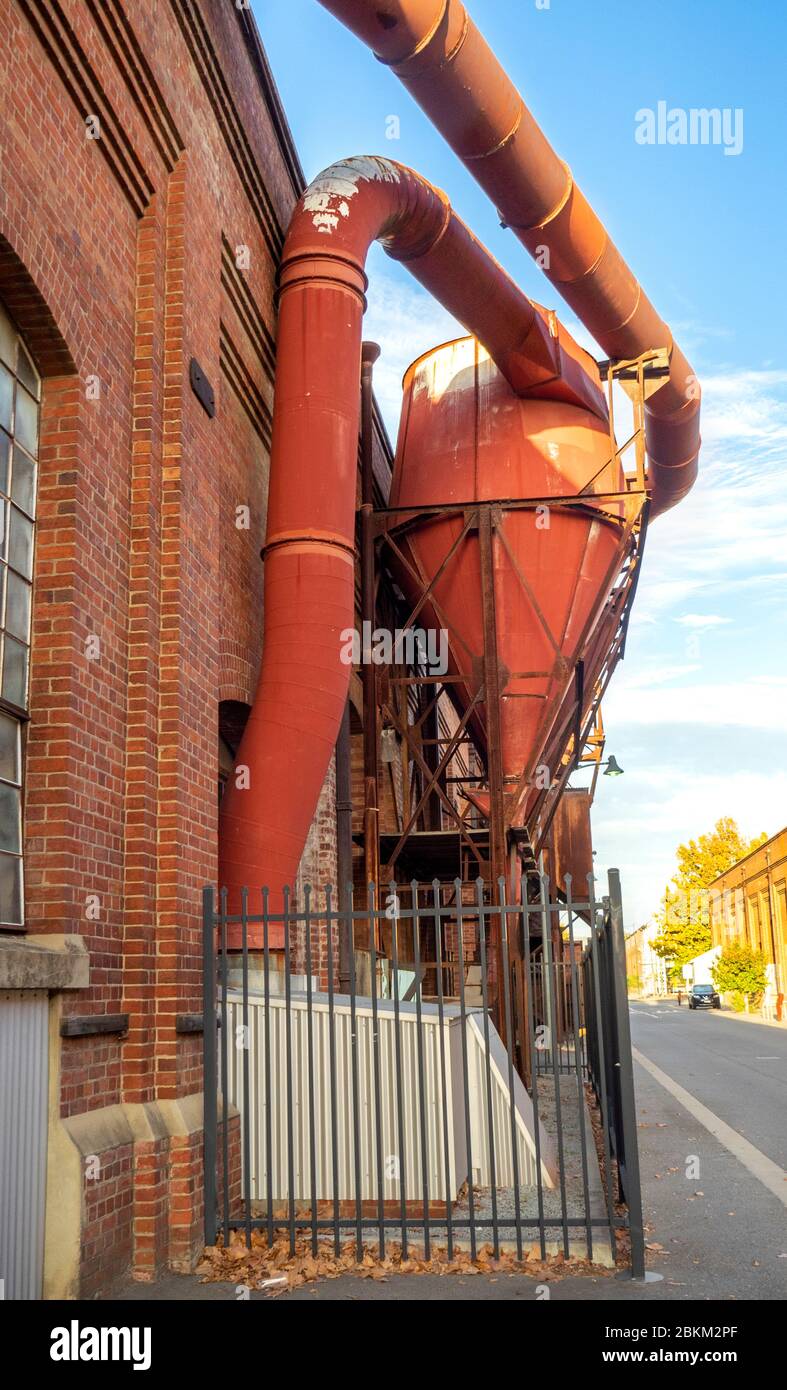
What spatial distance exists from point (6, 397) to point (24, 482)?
39 centimetres

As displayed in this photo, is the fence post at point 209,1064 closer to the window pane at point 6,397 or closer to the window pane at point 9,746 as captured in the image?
the window pane at point 9,746

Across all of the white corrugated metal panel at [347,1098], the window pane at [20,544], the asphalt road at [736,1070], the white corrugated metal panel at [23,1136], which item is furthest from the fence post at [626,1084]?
the asphalt road at [736,1070]

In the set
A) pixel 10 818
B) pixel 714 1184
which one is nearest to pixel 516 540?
pixel 714 1184

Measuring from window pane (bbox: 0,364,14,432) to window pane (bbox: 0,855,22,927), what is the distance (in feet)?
6.52

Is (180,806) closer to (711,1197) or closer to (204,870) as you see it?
(204,870)

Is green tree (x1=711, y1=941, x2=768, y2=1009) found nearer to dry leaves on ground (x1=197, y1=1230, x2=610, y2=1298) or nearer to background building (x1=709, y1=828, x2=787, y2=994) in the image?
background building (x1=709, y1=828, x2=787, y2=994)

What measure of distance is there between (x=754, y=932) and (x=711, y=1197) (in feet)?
169

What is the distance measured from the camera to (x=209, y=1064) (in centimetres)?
668

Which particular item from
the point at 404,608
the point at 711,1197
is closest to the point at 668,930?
the point at 404,608

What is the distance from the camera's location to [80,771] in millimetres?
5820

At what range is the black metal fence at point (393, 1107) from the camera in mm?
6152

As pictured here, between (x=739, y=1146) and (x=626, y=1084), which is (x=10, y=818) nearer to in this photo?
(x=626, y=1084)
